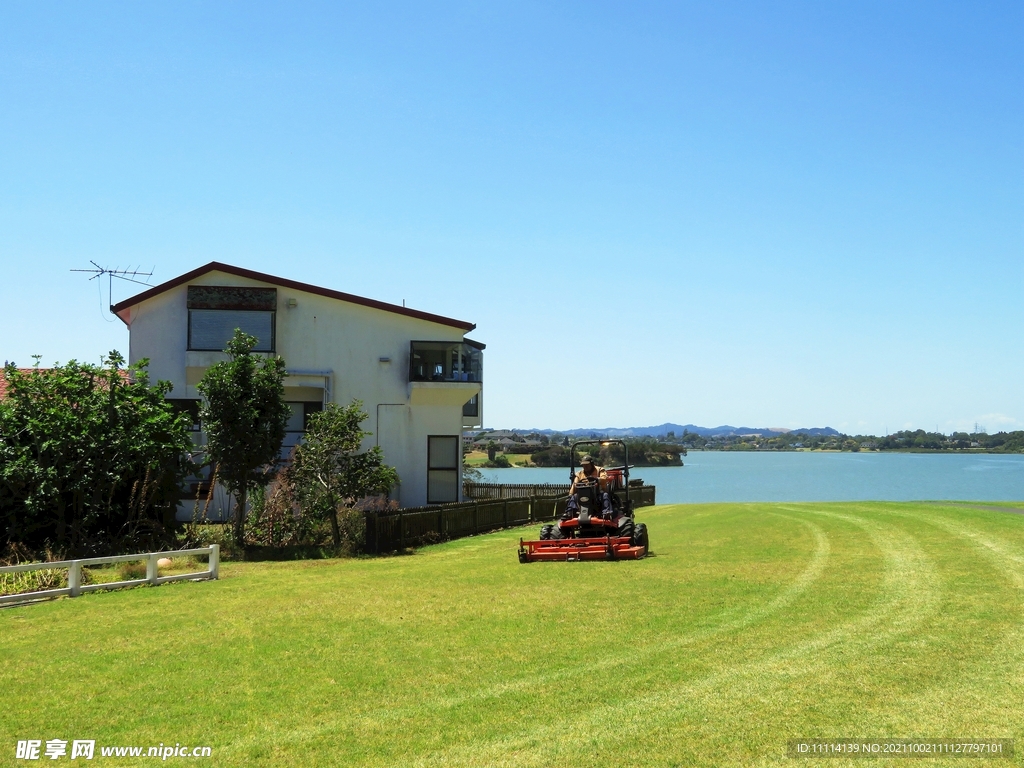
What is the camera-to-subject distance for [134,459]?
21859mm

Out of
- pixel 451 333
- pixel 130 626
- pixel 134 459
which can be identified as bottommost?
pixel 130 626

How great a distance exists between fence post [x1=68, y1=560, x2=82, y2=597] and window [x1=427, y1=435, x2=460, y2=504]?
60.2ft

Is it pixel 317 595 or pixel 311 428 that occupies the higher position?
pixel 311 428

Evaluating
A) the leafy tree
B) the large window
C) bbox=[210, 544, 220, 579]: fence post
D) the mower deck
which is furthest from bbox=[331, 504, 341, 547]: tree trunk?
the large window

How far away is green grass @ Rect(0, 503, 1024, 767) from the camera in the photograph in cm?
732

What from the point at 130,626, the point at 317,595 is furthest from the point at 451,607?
the point at 130,626

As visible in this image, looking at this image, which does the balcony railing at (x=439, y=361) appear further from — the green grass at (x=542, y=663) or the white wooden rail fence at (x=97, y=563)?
the green grass at (x=542, y=663)

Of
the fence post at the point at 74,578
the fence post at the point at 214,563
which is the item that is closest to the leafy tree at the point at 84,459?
the fence post at the point at 214,563

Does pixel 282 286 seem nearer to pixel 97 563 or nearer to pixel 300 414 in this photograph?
pixel 300 414

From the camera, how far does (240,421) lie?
2427 centimetres

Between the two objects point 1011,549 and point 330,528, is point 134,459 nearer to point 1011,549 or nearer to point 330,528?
point 330,528

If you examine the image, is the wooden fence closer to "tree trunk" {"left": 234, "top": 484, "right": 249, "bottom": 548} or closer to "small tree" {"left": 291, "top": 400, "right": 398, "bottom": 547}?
"small tree" {"left": 291, "top": 400, "right": 398, "bottom": 547}

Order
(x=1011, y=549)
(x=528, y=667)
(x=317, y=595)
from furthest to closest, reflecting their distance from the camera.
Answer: (x=1011, y=549) → (x=317, y=595) → (x=528, y=667)

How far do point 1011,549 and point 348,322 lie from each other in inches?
886
